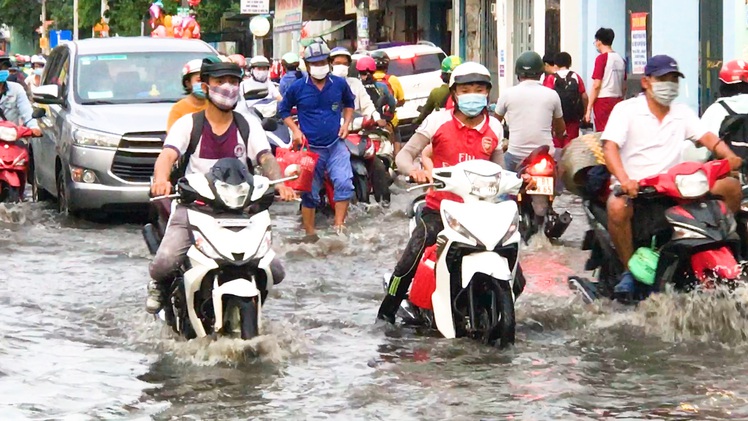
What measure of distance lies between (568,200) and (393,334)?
9459mm

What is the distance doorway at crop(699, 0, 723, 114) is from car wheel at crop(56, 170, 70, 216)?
29.6ft

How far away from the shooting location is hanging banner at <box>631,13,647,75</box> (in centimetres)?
2295

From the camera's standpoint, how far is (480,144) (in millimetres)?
8844

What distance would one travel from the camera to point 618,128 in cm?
888

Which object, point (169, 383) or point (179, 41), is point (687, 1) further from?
point (169, 383)

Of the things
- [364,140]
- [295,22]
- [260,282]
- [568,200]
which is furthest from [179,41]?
[295,22]

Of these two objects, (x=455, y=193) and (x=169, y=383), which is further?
(x=455, y=193)

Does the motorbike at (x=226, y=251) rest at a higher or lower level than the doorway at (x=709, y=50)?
lower

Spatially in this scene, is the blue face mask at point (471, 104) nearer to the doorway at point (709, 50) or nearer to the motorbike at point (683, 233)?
the motorbike at point (683, 233)

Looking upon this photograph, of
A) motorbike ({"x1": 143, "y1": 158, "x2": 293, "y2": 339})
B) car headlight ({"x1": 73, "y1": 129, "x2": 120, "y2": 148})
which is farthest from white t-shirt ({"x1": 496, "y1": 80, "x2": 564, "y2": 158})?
motorbike ({"x1": 143, "y1": 158, "x2": 293, "y2": 339})

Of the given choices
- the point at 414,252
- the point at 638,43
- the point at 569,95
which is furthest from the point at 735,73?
the point at 638,43

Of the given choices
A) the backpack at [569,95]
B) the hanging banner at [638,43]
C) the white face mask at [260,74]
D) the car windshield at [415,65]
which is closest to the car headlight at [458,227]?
the backpack at [569,95]

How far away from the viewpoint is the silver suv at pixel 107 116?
48.3 feet

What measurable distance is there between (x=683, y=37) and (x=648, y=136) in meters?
13.0
